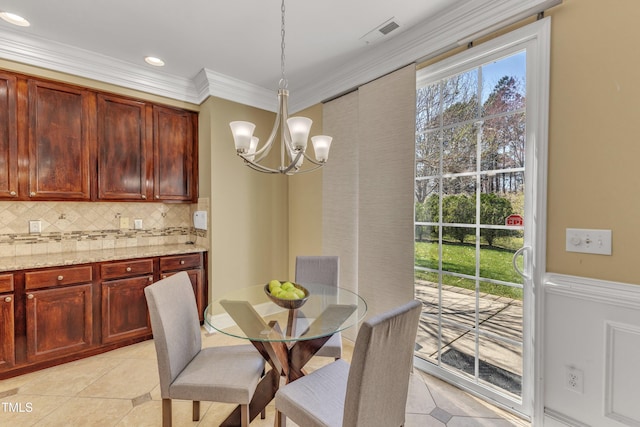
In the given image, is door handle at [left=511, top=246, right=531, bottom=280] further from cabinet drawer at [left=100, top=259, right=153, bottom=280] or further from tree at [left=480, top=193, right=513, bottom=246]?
cabinet drawer at [left=100, top=259, right=153, bottom=280]

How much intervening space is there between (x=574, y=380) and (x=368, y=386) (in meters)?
1.36

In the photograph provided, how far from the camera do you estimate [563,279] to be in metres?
1.65

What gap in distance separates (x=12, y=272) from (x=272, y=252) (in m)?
2.30

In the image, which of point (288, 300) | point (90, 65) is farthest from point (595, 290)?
point (90, 65)

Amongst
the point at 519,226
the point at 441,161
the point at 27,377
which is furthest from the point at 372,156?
the point at 27,377

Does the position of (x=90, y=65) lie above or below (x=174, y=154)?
above

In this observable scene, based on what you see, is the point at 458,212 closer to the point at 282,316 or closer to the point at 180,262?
the point at 282,316

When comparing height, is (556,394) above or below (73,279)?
below

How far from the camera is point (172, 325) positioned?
5.23 feet

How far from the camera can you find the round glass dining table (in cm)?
151

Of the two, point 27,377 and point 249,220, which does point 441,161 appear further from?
point 27,377

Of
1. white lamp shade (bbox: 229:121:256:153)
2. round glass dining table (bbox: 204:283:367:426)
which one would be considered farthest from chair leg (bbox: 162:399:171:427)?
white lamp shade (bbox: 229:121:256:153)

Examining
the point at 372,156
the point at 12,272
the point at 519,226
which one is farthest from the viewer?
the point at 372,156

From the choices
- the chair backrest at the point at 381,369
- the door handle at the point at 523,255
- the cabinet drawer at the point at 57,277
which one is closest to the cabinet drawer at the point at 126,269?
the cabinet drawer at the point at 57,277
